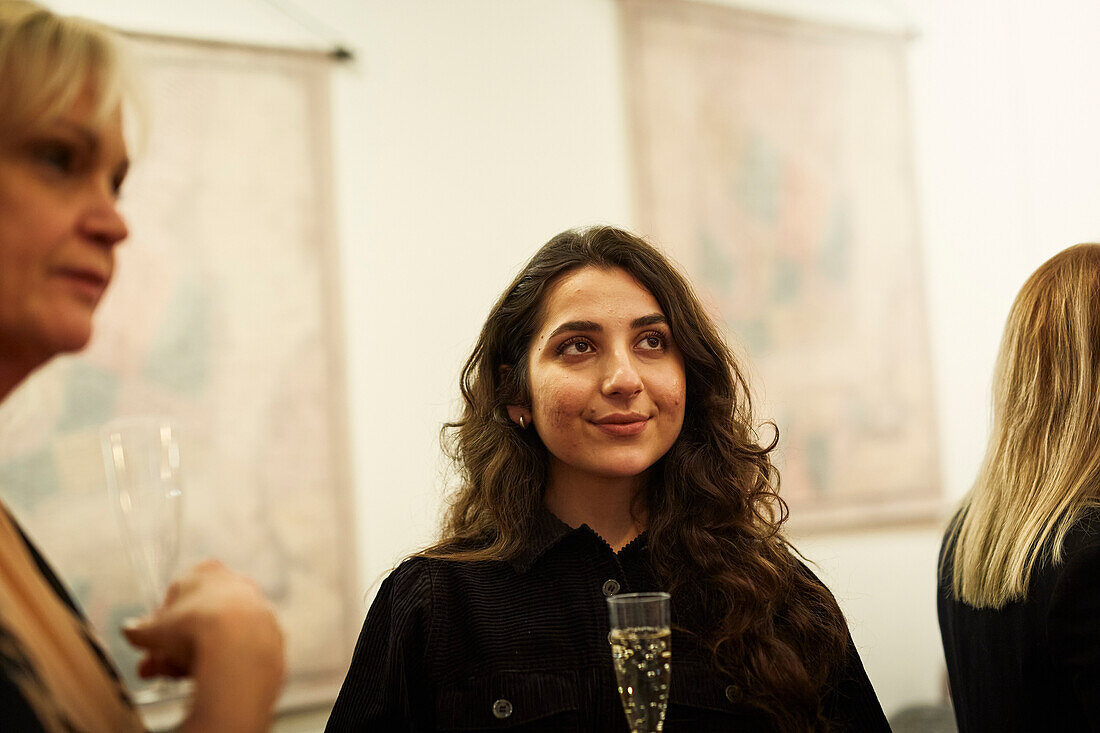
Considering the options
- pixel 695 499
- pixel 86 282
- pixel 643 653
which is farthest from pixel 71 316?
pixel 695 499

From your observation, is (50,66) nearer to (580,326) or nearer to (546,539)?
(580,326)

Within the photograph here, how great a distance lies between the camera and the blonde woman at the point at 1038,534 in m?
1.73

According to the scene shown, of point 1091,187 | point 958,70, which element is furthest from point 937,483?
point 958,70

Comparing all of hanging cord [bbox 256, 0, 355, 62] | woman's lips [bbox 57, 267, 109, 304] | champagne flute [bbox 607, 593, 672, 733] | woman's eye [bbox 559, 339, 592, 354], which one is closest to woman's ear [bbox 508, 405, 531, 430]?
woman's eye [bbox 559, 339, 592, 354]

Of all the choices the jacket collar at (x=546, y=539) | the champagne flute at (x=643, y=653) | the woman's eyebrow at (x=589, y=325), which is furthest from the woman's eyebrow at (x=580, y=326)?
the champagne flute at (x=643, y=653)

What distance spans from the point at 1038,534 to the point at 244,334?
1.96 meters

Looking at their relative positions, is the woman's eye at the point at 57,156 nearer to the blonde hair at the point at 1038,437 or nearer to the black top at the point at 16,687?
the black top at the point at 16,687

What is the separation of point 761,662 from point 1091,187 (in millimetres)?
2889

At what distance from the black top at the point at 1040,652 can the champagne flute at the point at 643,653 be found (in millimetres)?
790

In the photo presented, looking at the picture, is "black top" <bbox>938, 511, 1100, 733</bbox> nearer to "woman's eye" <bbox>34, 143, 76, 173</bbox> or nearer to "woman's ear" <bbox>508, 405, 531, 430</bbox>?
"woman's ear" <bbox>508, 405, 531, 430</bbox>

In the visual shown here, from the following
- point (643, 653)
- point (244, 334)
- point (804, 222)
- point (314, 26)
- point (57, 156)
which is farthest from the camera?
point (804, 222)

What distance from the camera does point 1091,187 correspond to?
12.5 feet

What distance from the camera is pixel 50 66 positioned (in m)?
1.04

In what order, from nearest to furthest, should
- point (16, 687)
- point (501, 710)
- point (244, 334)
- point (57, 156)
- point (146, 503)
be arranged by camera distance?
point (16, 687) < point (57, 156) < point (146, 503) < point (501, 710) < point (244, 334)
